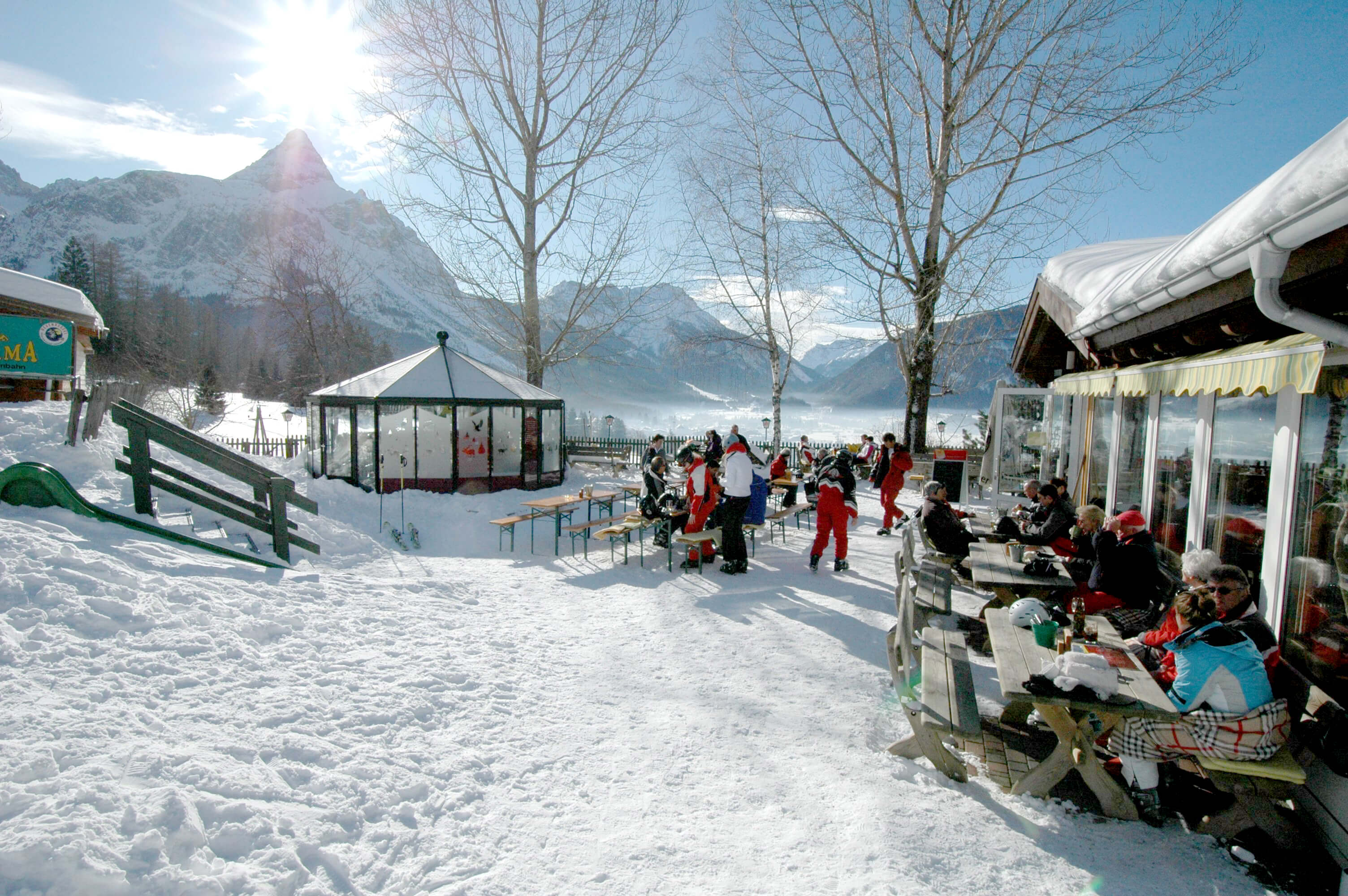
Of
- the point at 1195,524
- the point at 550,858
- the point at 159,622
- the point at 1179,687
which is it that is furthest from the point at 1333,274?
the point at 159,622

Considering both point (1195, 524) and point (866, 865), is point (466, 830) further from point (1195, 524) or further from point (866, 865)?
point (1195, 524)

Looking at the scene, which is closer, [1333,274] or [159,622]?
[1333,274]

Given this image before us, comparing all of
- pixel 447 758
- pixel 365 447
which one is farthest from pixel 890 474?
pixel 365 447

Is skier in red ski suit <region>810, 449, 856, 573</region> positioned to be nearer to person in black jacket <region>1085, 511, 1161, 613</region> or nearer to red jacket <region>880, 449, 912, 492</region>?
red jacket <region>880, 449, 912, 492</region>

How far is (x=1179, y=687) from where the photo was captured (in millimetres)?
2975

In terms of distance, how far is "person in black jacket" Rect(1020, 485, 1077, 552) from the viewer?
21.4ft

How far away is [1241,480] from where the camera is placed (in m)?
4.38

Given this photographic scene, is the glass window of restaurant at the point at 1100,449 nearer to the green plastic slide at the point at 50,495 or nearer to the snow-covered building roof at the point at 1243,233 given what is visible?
the snow-covered building roof at the point at 1243,233

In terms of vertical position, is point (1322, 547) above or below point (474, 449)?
above

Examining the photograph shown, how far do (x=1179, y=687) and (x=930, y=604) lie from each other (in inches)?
72.4

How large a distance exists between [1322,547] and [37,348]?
549 inches

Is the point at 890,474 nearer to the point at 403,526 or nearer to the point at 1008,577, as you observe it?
the point at 1008,577

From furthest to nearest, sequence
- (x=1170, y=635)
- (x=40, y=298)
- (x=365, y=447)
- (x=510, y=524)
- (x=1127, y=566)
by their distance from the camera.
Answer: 1. (x=365, y=447)
2. (x=40, y=298)
3. (x=510, y=524)
4. (x=1127, y=566)
5. (x=1170, y=635)

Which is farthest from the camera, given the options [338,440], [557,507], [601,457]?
[601,457]
